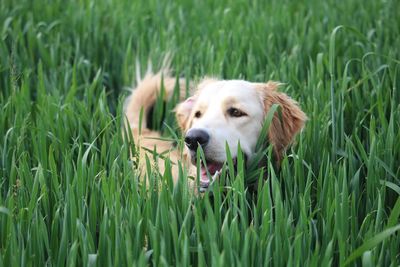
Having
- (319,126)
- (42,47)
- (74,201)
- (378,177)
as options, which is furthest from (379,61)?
(74,201)

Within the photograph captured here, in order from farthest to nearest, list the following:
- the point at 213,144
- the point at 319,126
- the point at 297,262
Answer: the point at 319,126
the point at 213,144
the point at 297,262

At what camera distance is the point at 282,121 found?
3.33 m

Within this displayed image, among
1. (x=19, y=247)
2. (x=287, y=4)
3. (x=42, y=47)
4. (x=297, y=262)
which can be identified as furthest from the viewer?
(x=287, y=4)

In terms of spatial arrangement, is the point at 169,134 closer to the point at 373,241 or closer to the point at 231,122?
the point at 231,122

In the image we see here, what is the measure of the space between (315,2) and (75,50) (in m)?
2.57

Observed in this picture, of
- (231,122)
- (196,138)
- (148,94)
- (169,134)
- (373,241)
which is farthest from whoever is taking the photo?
(148,94)

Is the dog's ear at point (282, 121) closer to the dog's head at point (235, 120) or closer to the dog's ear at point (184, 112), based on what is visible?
the dog's head at point (235, 120)

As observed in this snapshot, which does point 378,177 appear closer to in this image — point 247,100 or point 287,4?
point 247,100

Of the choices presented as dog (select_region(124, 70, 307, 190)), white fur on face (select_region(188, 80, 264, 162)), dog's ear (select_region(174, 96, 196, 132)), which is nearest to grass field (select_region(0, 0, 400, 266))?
dog (select_region(124, 70, 307, 190))

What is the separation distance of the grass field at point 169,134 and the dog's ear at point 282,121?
0.07 m

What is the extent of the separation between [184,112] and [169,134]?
1.53 ft

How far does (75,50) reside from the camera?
5.35 meters

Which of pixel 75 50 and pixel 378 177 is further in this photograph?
pixel 75 50

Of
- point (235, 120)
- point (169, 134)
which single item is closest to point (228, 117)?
point (235, 120)
